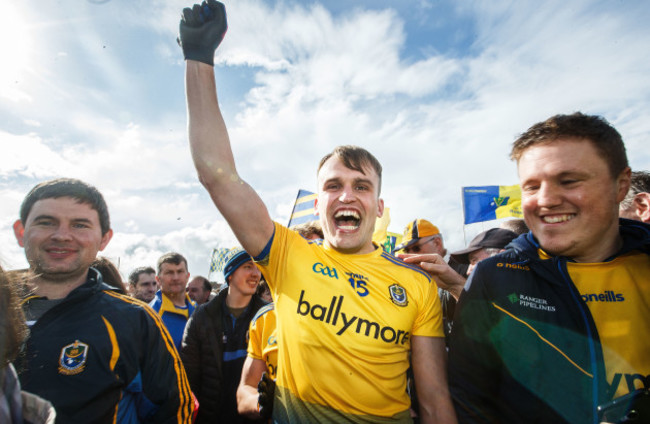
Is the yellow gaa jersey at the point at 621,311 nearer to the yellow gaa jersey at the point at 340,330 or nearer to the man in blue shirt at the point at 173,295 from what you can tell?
the yellow gaa jersey at the point at 340,330

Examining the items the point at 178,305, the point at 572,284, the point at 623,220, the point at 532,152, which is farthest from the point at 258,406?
the point at 178,305

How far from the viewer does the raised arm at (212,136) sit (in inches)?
64.1

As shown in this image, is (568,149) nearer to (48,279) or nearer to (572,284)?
(572,284)

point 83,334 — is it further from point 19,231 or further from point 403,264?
point 403,264

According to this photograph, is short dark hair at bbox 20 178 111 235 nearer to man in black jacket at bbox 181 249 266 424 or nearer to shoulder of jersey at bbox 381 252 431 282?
man in black jacket at bbox 181 249 266 424

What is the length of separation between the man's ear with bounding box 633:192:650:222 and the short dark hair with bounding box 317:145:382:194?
2.20 m

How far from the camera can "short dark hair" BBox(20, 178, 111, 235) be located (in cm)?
227

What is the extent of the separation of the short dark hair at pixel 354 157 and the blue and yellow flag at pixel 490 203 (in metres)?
8.97

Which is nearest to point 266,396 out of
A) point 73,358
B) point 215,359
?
point 73,358

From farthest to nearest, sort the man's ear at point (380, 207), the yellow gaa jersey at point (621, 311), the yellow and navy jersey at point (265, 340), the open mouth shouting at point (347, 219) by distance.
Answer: the man's ear at point (380, 207) → the yellow and navy jersey at point (265, 340) → the open mouth shouting at point (347, 219) → the yellow gaa jersey at point (621, 311)

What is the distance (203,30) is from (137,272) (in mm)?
7021

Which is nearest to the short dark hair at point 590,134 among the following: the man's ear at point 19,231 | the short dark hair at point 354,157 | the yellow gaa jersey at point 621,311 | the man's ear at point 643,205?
the yellow gaa jersey at point 621,311

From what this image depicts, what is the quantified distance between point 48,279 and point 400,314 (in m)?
2.40

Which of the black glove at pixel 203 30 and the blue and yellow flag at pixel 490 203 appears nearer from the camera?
the black glove at pixel 203 30
